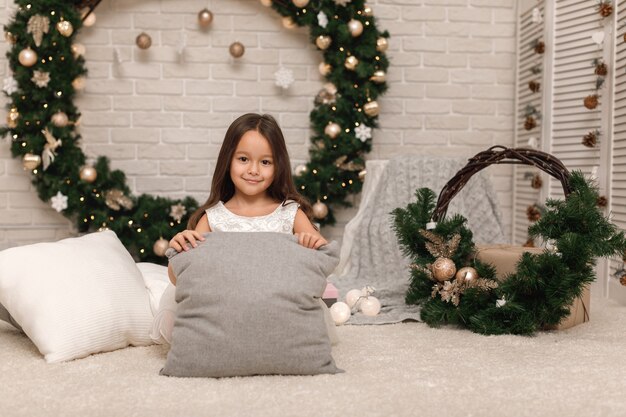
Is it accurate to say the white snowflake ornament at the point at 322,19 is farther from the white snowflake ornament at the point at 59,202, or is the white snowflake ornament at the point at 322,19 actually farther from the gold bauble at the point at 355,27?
the white snowflake ornament at the point at 59,202

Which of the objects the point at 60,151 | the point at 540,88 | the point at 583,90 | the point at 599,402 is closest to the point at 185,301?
the point at 599,402

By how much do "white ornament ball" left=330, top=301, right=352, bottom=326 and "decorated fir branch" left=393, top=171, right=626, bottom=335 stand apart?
0.88 ft

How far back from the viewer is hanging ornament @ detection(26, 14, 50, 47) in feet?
10.4

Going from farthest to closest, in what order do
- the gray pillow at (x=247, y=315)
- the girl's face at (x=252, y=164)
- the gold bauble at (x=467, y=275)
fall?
the gold bauble at (x=467, y=275)
the girl's face at (x=252, y=164)
the gray pillow at (x=247, y=315)

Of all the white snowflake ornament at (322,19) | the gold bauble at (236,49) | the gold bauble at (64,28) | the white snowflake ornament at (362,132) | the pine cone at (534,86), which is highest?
the white snowflake ornament at (322,19)

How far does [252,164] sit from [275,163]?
7 centimetres

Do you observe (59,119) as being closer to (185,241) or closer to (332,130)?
(332,130)

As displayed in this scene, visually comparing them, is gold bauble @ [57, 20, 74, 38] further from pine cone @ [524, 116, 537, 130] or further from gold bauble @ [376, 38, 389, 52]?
pine cone @ [524, 116, 537, 130]

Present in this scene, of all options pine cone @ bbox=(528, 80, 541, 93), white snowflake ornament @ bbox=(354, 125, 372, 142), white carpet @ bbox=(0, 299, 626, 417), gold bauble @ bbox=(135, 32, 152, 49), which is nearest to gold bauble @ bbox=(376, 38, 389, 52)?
white snowflake ornament @ bbox=(354, 125, 372, 142)

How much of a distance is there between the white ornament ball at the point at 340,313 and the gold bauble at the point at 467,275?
1.29 feet

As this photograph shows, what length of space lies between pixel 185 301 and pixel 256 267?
0.63 ft

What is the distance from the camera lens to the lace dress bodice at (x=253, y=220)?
6.54 feet

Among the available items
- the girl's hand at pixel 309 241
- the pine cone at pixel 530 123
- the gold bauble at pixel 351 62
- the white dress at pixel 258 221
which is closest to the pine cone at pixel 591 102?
the pine cone at pixel 530 123

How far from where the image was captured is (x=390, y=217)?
296 centimetres
